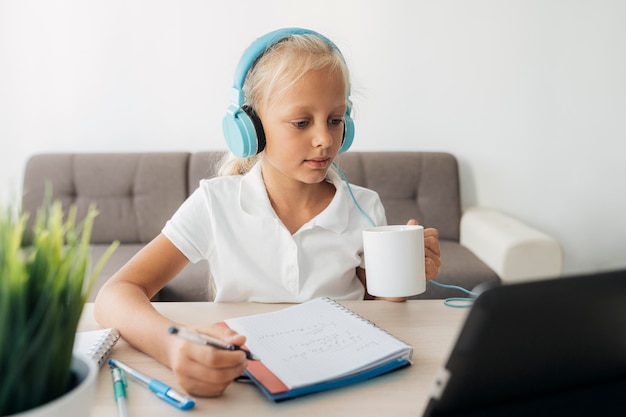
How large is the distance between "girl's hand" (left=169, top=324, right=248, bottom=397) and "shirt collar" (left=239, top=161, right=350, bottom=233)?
1.94 feet

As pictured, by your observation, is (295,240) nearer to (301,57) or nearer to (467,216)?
(301,57)

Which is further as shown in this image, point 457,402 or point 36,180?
point 36,180

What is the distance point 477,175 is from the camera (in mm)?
2990

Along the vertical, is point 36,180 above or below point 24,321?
below

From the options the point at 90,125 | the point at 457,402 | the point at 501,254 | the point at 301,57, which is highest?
the point at 301,57

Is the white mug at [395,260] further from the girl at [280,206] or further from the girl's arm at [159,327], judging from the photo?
the girl's arm at [159,327]

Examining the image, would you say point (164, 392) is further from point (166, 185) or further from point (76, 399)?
point (166, 185)

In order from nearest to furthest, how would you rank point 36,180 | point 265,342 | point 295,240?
point 265,342
point 295,240
point 36,180

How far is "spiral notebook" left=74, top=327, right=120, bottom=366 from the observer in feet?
2.71

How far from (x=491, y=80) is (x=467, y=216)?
2.32ft

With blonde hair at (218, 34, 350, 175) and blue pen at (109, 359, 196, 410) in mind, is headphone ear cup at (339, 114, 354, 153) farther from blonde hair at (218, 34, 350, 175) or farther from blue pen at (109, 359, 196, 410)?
blue pen at (109, 359, 196, 410)

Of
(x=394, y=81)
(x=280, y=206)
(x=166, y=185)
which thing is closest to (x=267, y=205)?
(x=280, y=206)

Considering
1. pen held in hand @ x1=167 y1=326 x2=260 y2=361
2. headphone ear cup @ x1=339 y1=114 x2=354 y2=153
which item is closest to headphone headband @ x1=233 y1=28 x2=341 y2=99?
headphone ear cup @ x1=339 y1=114 x2=354 y2=153

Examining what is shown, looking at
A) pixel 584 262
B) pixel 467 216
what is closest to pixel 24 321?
pixel 467 216
